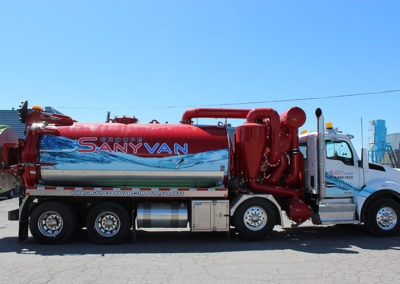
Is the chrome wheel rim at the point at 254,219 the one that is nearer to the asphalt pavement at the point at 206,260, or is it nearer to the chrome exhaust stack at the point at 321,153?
the asphalt pavement at the point at 206,260

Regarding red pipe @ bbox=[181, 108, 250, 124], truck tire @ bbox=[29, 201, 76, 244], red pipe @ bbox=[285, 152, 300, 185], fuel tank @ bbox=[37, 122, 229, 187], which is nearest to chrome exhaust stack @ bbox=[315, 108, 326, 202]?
red pipe @ bbox=[285, 152, 300, 185]

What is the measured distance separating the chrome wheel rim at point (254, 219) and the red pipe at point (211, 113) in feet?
8.82

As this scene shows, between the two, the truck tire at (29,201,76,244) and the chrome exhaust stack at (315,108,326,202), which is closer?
the truck tire at (29,201,76,244)

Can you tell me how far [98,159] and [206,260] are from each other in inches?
145

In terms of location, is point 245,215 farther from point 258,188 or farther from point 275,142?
point 275,142

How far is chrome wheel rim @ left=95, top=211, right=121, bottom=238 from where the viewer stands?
25.8ft

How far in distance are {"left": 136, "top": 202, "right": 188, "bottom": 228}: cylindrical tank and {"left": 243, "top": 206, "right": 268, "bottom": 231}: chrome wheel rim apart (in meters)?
1.56

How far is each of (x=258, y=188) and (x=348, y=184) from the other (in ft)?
8.32

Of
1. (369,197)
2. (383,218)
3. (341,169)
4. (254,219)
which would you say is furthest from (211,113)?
(383,218)

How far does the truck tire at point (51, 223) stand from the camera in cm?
A: 778

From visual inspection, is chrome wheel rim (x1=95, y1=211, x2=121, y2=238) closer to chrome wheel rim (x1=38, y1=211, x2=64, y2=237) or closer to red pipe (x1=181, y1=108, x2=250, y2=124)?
chrome wheel rim (x1=38, y1=211, x2=64, y2=237)

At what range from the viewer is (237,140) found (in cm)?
875

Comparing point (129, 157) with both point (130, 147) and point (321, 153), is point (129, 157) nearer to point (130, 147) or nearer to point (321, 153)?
point (130, 147)

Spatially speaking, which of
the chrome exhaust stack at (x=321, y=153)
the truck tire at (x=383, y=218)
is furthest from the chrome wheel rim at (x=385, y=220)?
the chrome exhaust stack at (x=321, y=153)
